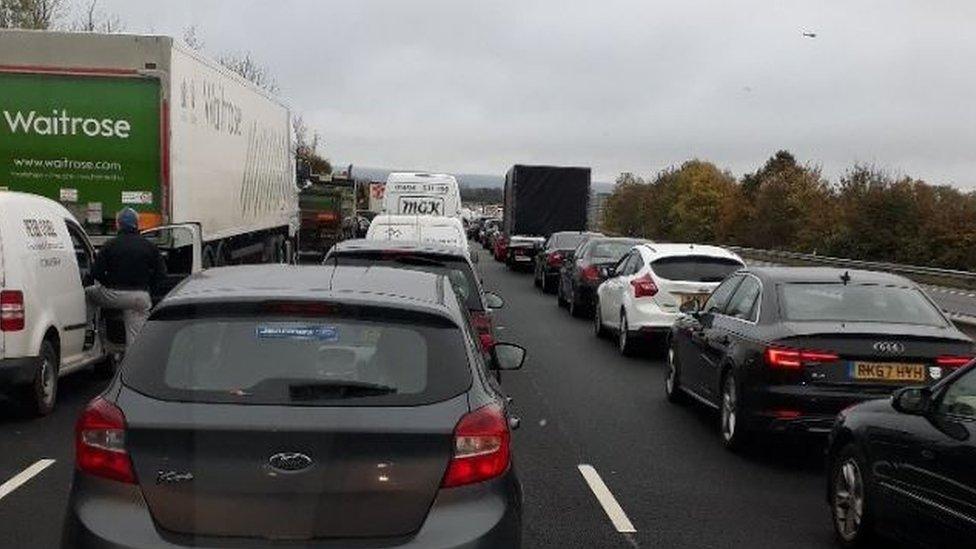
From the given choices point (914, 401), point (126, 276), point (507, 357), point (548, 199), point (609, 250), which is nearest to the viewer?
point (914, 401)

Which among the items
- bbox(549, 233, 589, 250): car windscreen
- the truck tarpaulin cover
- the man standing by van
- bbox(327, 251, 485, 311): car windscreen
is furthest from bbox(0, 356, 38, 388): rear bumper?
the truck tarpaulin cover

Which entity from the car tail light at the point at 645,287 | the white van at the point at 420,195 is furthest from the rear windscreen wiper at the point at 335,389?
the white van at the point at 420,195

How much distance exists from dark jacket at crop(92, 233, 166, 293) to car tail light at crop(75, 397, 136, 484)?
298 inches

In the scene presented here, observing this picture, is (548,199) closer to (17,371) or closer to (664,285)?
(664,285)

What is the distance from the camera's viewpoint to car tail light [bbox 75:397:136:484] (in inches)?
157

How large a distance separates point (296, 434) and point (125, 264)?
8047 mm

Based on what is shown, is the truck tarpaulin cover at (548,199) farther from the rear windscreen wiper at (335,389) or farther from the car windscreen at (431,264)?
the rear windscreen wiper at (335,389)

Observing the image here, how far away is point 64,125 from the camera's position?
1477 centimetres

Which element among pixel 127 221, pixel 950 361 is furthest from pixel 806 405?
pixel 127 221

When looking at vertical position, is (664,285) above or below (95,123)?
below

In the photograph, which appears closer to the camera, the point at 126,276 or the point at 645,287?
the point at 126,276

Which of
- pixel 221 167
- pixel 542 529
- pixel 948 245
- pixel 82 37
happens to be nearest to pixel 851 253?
pixel 948 245

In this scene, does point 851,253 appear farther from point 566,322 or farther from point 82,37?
point 82,37

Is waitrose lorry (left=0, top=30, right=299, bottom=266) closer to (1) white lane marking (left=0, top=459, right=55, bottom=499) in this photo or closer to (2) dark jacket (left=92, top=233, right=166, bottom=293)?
(2) dark jacket (left=92, top=233, right=166, bottom=293)
